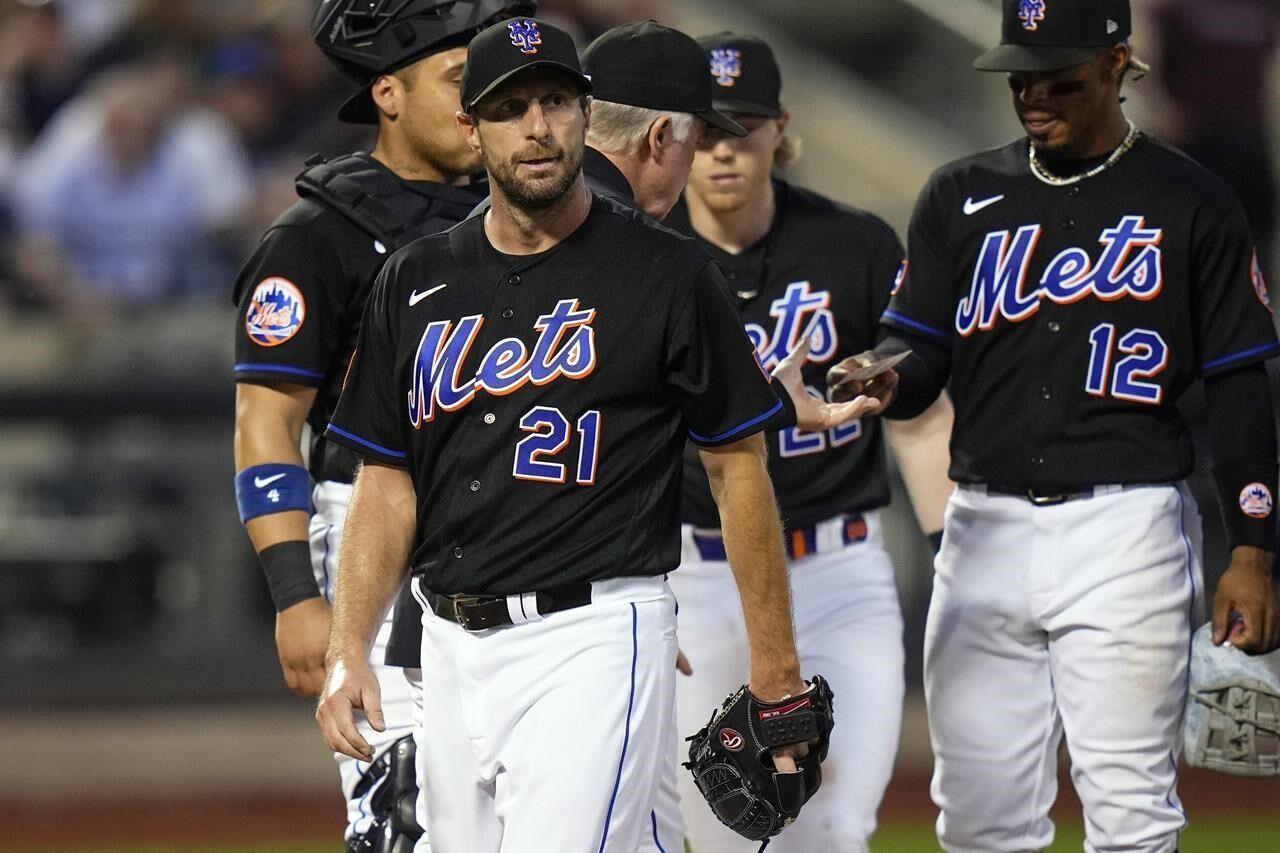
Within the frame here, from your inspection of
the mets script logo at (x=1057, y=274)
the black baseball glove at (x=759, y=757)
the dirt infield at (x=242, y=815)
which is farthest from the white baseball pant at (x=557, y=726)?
the dirt infield at (x=242, y=815)

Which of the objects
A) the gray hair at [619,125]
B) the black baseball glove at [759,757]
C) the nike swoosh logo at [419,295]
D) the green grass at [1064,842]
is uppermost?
the gray hair at [619,125]

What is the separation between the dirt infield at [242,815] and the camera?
7.95 metres

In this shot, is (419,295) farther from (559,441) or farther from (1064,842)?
(1064,842)

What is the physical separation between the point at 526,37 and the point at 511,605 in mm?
1005

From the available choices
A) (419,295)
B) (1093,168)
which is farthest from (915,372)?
(419,295)

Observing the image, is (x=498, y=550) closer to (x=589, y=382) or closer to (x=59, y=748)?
(x=589, y=382)

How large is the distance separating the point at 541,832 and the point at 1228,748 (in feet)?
5.37

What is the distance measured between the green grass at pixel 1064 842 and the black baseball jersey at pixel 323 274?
12.4 feet

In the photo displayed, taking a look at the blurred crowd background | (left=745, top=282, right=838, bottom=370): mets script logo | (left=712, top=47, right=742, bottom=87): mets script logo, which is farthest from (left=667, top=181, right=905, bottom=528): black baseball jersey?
the blurred crowd background

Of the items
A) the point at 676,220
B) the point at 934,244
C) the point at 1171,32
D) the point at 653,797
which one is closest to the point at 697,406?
the point at 653,797

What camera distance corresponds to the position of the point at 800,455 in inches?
191

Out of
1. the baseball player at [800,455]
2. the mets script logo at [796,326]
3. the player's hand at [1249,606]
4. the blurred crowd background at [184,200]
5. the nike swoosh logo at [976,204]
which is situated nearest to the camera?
the player's hand at [1249,606]

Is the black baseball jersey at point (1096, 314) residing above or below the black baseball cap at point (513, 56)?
below

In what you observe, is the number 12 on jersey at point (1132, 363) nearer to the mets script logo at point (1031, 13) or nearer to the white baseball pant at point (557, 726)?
the mets script logo at point (1031, 13)
